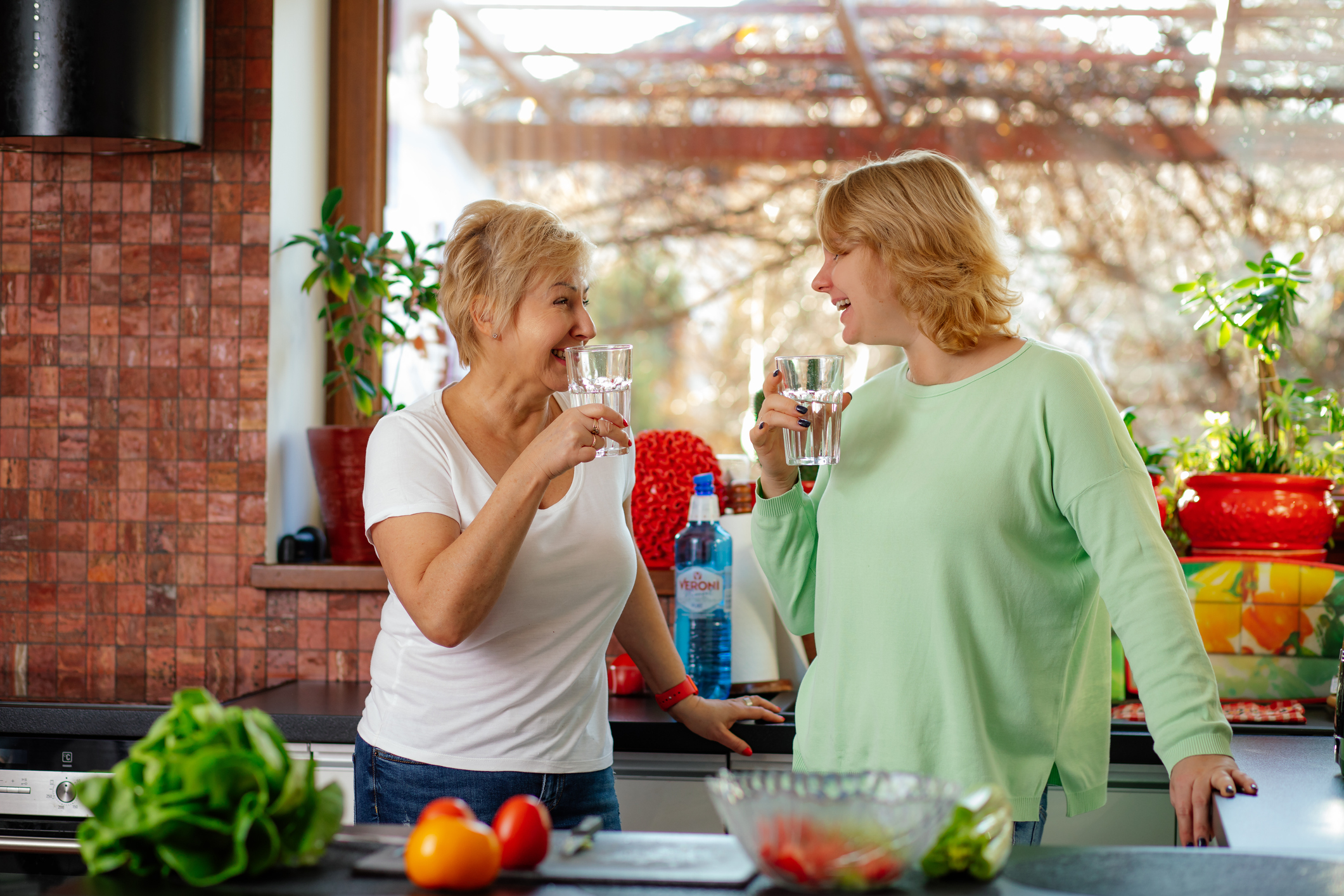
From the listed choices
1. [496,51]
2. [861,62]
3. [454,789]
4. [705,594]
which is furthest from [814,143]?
[454,789]

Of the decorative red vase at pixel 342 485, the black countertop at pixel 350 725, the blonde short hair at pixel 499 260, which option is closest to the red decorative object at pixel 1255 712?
the black countertop at pixel 350 725

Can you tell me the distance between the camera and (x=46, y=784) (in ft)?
6.13

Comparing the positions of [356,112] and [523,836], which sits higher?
[356,112]

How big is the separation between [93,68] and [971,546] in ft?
5.41

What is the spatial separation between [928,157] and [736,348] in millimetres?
1161

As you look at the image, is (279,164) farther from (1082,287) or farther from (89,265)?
(1082,287)

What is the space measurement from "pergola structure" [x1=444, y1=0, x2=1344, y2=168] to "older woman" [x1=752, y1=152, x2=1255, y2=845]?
1159 millimetres

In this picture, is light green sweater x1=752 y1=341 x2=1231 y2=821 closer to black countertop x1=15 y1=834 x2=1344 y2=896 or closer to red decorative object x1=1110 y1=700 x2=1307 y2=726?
black countertop x1=15 y1=834 x2=1344 y2=896

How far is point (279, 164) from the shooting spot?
230cm

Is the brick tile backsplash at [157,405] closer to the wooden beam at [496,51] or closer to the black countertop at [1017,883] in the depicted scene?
the wooden beam at [496,51]

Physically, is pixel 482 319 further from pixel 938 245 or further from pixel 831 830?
pixel 831 830

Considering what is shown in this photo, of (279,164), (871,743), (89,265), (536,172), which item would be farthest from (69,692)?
(871,743)

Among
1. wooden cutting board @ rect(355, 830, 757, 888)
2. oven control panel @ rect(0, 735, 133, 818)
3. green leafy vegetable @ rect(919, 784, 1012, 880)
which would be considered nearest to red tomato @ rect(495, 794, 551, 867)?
wooden cutting board @ rect(355, 830, 757, 888)

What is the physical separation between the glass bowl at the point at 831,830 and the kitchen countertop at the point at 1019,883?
0.11 ft
